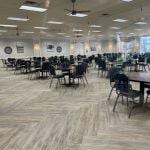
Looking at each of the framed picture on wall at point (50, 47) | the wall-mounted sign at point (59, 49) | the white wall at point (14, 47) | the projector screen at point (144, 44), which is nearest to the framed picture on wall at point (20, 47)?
the white wall at point (14, 47)

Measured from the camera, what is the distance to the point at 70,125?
12.4 ft

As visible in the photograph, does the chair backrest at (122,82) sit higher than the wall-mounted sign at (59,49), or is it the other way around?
the wall-mounted sign at (59,49)

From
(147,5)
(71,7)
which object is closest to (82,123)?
(71,7)

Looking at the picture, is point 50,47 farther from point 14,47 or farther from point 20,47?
point 14,47

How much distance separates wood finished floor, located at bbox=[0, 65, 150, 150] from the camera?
3.04 meters

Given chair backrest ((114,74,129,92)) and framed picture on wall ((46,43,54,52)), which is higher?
framed picture on wall ((46,43,54,52))

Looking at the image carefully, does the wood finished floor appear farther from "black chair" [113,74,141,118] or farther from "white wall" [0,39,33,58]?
"white wall" [0,39,33,58]

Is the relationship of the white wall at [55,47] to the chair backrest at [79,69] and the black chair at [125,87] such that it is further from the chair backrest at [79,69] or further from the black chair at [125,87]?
the black chair at [125,87]

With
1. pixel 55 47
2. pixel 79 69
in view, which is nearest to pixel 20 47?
pixel 55 47

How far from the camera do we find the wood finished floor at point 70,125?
3036mm

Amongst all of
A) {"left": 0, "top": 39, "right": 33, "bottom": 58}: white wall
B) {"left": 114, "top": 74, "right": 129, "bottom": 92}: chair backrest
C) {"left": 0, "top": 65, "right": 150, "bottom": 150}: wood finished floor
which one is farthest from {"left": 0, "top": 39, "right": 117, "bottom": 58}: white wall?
{"left": 114, "top": 74, "right": 129, "bottom": 92}: chair backrest

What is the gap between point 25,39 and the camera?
2292 centimetres

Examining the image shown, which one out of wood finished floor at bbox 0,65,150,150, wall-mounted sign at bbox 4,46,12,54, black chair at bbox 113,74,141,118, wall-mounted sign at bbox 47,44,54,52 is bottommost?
wood finished floor at bbox 0,65,150,150

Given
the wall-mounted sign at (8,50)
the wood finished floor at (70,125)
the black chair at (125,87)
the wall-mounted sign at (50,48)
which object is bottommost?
the wood finished floor at (70,125)
